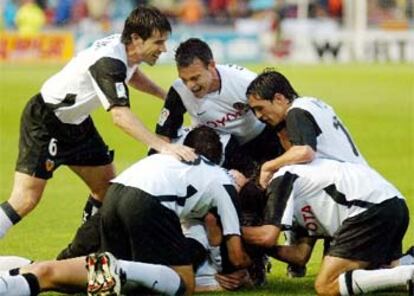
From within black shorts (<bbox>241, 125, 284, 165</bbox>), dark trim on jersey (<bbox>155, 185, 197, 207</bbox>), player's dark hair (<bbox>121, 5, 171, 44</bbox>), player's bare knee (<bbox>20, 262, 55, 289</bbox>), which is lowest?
player's bare knee (<bbox>20, 262, 55, 289</bbox>)

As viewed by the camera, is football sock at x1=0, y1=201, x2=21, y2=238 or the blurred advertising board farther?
the blurred advertising board

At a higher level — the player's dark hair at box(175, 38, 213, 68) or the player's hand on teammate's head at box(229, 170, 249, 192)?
the player's dark hair at box(175, 38, 213, 68)

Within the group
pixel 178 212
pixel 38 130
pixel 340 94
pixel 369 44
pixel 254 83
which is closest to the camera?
pixel 178 212

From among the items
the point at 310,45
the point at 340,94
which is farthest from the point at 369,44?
the point at 340,94

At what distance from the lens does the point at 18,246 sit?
1163 cm

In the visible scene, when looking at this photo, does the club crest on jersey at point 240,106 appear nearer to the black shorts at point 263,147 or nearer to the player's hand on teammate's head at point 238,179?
the black shorts at point 263,147

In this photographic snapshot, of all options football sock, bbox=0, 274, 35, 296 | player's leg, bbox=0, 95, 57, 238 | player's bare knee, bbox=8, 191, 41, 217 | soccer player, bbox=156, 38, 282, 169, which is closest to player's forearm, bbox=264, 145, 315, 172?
soccer player, bbox=156, 38, 282, 169

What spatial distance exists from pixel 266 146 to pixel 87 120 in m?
1.51

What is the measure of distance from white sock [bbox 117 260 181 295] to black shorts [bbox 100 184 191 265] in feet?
0.45

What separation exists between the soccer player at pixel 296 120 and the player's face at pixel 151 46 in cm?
96

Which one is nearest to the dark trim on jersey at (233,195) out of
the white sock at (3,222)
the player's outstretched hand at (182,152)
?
the player's outstretched hand at (182,152)

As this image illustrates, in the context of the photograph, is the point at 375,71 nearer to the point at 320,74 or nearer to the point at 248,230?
the point at 320,74

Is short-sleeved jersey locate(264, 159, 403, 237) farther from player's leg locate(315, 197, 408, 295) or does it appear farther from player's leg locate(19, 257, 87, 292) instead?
player's leg locate(19, 257, 87, 292)

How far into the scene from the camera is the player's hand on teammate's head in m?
9.77
